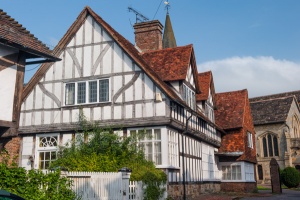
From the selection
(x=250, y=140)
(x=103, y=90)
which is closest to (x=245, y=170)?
(x=250, y=140)

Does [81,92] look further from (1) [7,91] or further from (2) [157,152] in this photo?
Answer: (1) [7,91]

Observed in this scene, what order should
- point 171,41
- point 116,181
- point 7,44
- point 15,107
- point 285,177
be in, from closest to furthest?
1. point 7,44
2. point 15,107
3. point 116,181
4. point 285,177
5. point 171,41

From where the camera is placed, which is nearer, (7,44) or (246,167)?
(7,44)

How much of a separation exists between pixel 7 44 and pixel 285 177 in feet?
115

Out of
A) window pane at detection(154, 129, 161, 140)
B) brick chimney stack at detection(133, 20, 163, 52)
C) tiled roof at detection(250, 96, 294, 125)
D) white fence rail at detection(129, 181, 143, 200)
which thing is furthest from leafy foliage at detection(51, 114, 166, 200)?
tiled roof at detection(250, 96, 294, 125)

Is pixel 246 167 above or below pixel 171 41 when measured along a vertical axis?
below

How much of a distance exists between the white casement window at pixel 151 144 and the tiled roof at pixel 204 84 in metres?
7.69

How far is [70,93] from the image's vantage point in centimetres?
1966

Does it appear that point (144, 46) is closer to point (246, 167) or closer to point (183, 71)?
point (183, 71)

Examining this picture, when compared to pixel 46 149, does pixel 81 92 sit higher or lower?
higher

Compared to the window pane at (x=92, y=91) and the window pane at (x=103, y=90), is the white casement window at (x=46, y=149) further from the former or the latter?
the window pane at (x=103, y=90)

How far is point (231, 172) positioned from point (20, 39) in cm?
2079

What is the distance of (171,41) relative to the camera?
48000 millimetres

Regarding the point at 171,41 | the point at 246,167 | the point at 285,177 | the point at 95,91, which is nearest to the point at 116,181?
the point at 95,91
